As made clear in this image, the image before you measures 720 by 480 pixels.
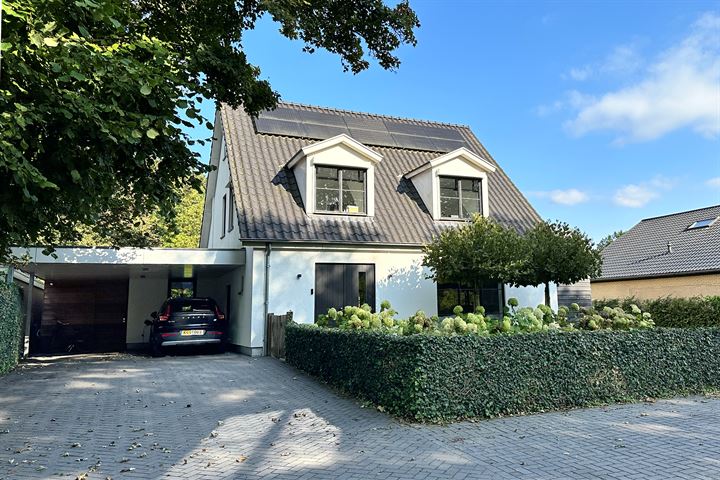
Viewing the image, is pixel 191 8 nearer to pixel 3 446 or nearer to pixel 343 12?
pixel 343 12

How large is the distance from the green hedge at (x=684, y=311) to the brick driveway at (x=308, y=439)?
6.07m

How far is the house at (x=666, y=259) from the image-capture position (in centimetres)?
2278

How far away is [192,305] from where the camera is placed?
14.5 metres

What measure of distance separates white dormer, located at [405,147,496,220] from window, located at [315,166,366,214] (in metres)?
2.42

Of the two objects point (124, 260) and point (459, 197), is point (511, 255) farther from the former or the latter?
point (124, 260)

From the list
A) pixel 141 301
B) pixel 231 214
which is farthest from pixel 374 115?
pixel 141 301

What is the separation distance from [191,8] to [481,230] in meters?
8.96

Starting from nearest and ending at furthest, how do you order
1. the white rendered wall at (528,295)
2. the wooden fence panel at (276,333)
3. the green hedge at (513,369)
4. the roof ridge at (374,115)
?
the green hedge at (513,369), the wooden fence panel at (276,333), the white rendered wall at (528,295), the roof ridge at (374,115)

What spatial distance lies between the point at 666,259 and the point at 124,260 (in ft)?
82.8

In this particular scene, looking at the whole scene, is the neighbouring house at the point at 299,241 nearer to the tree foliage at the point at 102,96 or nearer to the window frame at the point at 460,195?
the window frame at the point at 460,195

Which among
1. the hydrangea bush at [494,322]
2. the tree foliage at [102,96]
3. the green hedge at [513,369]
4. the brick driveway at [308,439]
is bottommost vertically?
the brick driveway at [308,439]

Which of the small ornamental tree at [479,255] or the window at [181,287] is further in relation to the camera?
the window at [181,287]

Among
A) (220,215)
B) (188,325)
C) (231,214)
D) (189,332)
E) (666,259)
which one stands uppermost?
(220,215)

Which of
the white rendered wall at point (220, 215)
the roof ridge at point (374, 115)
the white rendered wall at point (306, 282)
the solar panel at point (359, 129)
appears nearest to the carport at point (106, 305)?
the white rendered wall at point (220, 215)
